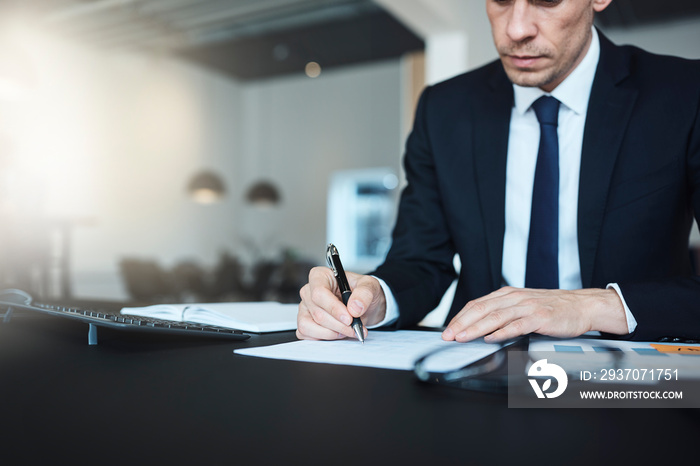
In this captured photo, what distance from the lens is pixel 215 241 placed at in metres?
9.64

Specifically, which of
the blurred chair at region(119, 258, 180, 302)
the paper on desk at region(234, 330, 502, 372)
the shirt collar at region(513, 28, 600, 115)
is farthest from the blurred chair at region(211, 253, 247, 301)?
the paper on desk at region(234, 330, 502, 372)

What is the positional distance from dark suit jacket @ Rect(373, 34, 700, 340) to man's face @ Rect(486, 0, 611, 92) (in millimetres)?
138

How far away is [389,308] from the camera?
1109 millimetres

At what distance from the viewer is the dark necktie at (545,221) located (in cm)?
126

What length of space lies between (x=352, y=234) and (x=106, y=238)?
3726mm

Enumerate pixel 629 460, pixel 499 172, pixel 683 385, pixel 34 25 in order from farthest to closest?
pixel 34 25
pixel 499 172
pixel 683 385
pixel 629 460

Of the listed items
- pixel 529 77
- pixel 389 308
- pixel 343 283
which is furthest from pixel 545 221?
pixel 343 283

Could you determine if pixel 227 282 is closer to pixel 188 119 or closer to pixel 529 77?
pixel 188 119

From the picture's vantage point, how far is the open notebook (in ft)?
3.35

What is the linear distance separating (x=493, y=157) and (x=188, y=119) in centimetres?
833

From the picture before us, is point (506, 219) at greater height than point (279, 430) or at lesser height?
greater

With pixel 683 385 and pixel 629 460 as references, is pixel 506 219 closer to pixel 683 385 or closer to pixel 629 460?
pixel 683 385

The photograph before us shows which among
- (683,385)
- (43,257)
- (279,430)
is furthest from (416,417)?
(43,257)

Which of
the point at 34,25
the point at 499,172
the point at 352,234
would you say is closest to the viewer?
the point at 499,172
